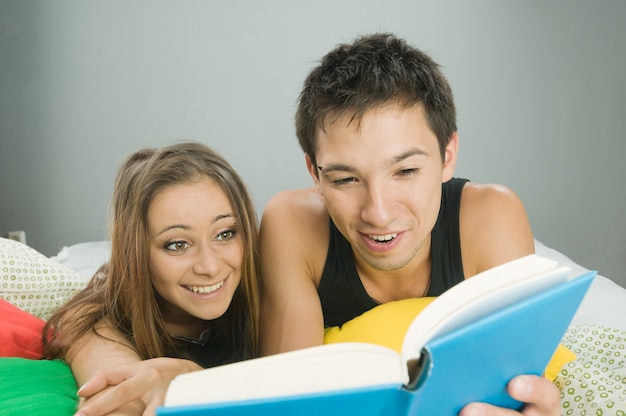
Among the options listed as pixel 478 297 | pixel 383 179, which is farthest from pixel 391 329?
pixel 478 297

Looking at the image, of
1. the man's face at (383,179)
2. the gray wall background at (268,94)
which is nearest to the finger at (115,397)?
the man's face at (383,179)

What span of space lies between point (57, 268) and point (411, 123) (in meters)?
0.99

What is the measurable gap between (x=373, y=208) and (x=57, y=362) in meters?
0.69

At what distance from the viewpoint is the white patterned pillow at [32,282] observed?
5.00 ft

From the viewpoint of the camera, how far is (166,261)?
136 cm

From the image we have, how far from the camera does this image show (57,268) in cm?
163

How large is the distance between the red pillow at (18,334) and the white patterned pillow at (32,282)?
117 mm

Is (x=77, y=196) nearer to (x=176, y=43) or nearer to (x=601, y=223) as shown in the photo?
(x=176, y=43)

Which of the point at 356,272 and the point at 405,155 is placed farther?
the point at 356,272

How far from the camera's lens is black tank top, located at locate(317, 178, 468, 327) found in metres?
1.44

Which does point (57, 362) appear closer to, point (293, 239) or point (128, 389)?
point (128, 389)

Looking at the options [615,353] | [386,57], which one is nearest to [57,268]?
[386,57]

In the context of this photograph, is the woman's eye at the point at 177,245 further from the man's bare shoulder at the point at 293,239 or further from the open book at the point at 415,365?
the open book at the point at 415,365

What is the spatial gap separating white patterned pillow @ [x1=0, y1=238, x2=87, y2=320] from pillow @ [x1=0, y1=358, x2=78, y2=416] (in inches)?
14.4
